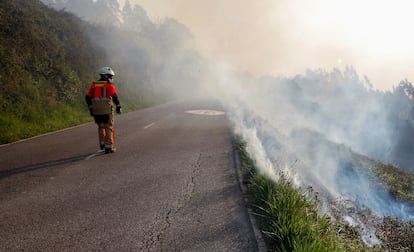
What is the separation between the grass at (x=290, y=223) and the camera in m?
3.54

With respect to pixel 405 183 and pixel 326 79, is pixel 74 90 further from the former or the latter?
pixel 326 79

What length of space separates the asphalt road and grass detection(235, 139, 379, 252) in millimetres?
290

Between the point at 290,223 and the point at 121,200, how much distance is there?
2675mm

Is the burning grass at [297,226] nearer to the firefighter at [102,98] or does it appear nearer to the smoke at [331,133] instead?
the smoke at [331,133]

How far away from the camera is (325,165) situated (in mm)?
18484

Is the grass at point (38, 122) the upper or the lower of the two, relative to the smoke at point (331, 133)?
upper

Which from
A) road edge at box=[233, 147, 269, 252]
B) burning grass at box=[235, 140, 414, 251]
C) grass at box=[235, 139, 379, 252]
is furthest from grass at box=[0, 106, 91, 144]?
grass at box=[235, 139, 379, 252]

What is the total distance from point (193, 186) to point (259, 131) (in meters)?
9.36

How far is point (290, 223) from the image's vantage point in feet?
12.9

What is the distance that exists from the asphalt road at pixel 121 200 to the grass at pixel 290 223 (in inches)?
11.4

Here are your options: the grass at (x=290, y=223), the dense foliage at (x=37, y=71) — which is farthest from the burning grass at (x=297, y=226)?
the dense foliage at (x=37, y=71)

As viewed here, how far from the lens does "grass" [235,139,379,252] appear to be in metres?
3.54

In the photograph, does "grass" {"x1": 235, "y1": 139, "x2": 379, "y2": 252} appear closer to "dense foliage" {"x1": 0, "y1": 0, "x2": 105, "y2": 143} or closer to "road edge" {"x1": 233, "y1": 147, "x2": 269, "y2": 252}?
"road edge" {"x1": 233, "y1": 147, "x2": 269, "y2": 252}

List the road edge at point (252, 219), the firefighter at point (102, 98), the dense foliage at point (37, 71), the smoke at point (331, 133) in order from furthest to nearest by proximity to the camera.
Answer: the dense foliage at point (37, 71) < the smoke at point (331, 133) < the firefighter at point (102, 98) < the road edge at point (252, 219)
